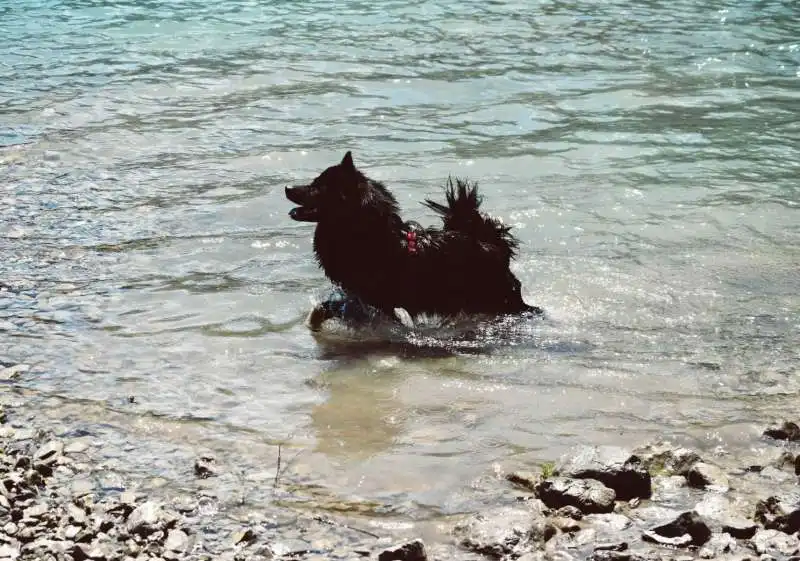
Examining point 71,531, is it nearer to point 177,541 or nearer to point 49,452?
point 177,541

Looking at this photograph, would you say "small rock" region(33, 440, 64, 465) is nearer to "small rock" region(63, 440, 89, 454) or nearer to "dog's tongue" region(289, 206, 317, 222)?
"small rock" region(63, 440, 89, 454)

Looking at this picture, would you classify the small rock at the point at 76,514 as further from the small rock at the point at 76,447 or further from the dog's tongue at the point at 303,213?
the dog's tongue at the point at 303,213

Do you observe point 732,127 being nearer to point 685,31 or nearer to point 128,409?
point 685,31

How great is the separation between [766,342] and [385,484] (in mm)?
3214

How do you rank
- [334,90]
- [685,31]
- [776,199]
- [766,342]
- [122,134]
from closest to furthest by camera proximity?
[766,342] → [776,199] → [122,134] → [334,90] → [685,31]

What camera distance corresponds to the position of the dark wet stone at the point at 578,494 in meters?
4.62

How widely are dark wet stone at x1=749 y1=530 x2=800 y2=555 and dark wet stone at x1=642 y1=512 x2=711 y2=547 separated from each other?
194 mm

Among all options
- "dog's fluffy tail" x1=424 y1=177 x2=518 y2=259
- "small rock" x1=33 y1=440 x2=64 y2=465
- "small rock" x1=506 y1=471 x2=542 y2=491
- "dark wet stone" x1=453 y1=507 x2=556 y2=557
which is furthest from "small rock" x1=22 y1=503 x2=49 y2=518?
"dog's fluffy tail" x1=424 y1=177 x2=518 y2=259

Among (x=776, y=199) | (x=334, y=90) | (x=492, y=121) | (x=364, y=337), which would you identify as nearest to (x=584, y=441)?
(x=364, y=337)

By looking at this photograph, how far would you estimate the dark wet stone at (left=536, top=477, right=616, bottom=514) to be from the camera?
4.62 metres

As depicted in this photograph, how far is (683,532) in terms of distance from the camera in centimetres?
430

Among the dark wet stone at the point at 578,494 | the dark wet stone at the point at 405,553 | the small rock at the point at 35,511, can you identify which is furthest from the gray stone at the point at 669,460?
the small rock at the point at 35,511

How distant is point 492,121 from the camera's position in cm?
1201

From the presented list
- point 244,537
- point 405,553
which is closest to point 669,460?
point 405,553
